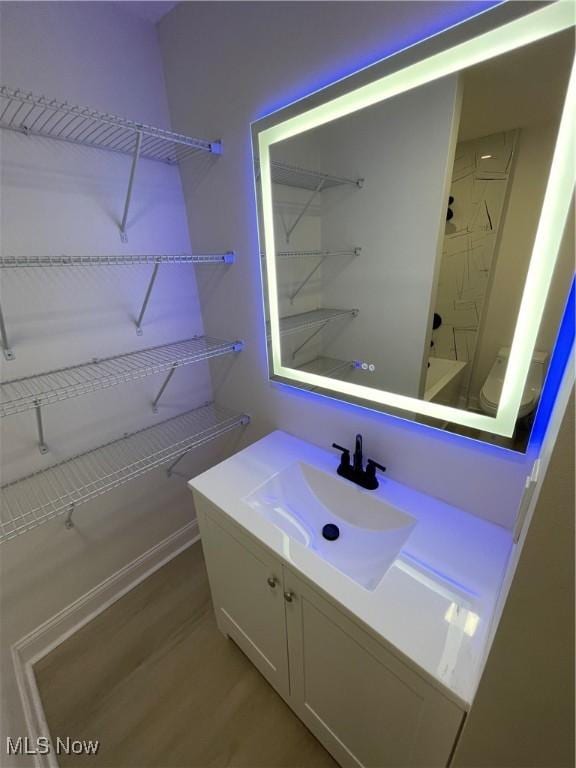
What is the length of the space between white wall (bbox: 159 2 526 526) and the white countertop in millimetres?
85

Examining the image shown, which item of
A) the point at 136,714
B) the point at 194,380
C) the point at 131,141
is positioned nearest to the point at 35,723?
the point at 136,714

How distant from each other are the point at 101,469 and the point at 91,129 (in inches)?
53.6

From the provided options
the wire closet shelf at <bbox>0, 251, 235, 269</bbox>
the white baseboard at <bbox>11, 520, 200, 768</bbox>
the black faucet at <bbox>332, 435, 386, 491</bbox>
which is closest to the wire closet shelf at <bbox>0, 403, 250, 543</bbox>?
the white baseboard at <bbox>11, 520, 200, 768</bbox>

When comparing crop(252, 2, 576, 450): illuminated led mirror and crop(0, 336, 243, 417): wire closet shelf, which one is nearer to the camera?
crop(252, 2, 576, 450): illuminated led mirror

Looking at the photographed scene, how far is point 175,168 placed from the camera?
4.95ft

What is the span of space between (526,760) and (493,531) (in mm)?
527

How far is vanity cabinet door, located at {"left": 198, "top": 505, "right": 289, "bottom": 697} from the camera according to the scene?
1.03m

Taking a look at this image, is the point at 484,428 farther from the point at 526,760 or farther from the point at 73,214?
the point at 73,214

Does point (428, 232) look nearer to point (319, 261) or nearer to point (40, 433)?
point (319, 261)

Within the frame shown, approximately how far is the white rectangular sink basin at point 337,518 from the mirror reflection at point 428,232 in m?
0.39

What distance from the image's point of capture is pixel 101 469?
4.70 ft

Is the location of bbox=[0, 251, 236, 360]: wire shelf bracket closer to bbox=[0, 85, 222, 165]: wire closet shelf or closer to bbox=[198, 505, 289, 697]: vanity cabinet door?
bbox=[0, 85, 222, 165]: wire closet shelf
